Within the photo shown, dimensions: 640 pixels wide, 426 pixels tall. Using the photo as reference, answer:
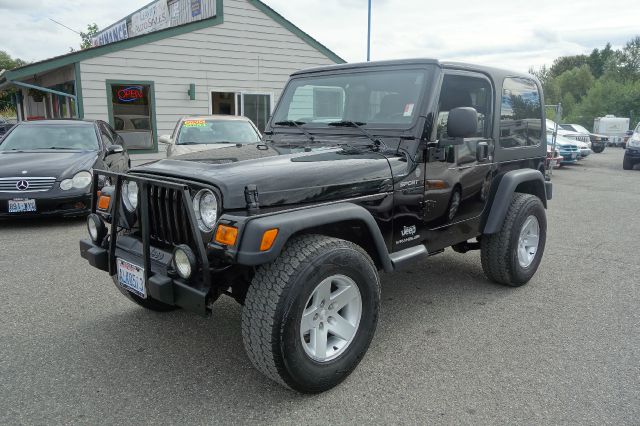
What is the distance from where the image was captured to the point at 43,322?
3650 millimetres

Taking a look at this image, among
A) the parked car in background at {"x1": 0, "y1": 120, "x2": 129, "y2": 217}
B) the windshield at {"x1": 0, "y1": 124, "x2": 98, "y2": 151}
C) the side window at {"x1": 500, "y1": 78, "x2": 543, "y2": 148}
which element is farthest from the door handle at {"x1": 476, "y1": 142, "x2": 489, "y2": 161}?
the windshield at {"x1": 0, "y1": 124, "x2": 98, "y2": 151}

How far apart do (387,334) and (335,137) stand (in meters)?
1.50

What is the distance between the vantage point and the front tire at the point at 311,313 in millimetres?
2463

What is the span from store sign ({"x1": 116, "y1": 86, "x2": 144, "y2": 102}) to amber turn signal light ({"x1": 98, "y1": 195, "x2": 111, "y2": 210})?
8622mm

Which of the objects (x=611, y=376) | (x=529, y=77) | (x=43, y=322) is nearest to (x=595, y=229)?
(x=529, y=77)

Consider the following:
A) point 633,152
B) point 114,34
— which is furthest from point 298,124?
point 114,34

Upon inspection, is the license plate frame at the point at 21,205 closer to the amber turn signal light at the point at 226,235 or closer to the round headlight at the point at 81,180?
the round headlight at the point at 81,180

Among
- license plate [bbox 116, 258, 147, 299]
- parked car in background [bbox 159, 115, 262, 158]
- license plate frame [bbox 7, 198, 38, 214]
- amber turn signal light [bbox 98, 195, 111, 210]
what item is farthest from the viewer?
parked car in background [bbox 159, 115, 262, 158]

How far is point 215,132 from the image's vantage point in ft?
28.5

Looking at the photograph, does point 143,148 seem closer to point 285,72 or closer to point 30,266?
point 285,72

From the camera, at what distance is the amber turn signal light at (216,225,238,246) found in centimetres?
239

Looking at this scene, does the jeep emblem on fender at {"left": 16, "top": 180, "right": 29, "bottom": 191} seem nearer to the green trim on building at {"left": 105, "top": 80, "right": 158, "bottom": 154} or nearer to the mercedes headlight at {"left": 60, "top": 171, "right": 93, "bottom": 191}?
the mercedes headlight at {"left": 60, "top": 171, "right": 93, "bottom": 191}

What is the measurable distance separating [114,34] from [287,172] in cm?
2329

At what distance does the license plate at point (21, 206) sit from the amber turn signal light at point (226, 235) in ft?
16.7
